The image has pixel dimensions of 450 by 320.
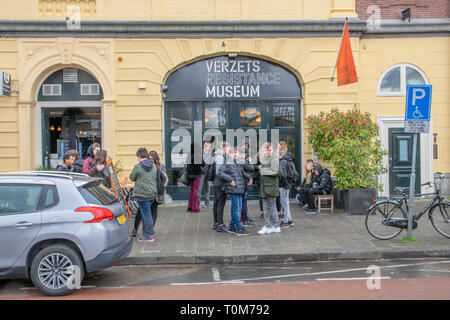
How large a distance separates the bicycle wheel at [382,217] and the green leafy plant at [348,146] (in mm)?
2349

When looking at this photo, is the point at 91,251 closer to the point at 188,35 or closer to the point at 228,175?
the point at 228,175

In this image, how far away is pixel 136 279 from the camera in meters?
6.33

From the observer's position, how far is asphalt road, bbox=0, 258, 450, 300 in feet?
17.7

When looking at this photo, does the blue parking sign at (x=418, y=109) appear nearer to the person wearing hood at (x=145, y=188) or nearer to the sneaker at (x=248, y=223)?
the sneaker at (x=248, y=223)

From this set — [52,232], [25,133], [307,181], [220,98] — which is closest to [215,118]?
[220,98]

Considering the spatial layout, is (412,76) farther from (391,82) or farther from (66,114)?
(66,114)

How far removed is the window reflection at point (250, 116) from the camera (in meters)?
12.7

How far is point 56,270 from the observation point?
5.46 m

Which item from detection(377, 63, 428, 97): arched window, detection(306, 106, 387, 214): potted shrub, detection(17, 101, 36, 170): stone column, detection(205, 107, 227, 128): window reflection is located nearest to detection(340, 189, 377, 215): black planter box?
detection(306, 106, 387, 214): potted shrub

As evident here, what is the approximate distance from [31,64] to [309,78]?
810 cm

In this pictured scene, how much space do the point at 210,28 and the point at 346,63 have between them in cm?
399

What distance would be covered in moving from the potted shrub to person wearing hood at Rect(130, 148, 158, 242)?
Result: 16.3 ft

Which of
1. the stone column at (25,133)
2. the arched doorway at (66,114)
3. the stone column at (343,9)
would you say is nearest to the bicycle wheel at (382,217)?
the stone column at (343,9)

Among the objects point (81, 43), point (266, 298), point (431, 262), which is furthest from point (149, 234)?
point (81, 43)
